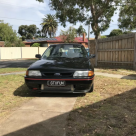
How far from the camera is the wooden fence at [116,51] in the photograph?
362 inches

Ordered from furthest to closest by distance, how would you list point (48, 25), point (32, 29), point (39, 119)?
point (32, 29)
point (48, 25)
point (39, 119)

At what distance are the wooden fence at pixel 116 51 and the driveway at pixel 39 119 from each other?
648cm

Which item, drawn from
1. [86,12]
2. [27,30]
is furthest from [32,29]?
[86,12]

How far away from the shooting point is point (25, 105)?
144 inches

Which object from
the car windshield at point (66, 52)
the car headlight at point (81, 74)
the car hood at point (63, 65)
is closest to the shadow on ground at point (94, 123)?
the car headlight at point (81, 74)

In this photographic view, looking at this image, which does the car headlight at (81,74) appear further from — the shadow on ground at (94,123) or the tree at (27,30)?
the tree at (27,30)

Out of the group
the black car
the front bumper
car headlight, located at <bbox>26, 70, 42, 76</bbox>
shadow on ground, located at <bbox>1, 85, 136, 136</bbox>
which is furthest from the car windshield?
shadow on ground, located at <bbox>1, 85, 136, 136</bbox>

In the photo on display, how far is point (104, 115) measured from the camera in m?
3.05

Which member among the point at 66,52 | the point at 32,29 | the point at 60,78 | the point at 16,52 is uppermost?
the point at 32,29

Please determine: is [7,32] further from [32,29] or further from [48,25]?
[32,29]

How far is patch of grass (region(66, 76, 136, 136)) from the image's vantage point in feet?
8.06

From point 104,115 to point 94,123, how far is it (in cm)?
42

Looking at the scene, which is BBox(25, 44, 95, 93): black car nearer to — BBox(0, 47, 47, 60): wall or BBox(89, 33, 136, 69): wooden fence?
BBox(89, 33, 136, 69): wooden fence

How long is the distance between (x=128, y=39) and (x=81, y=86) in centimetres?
653
